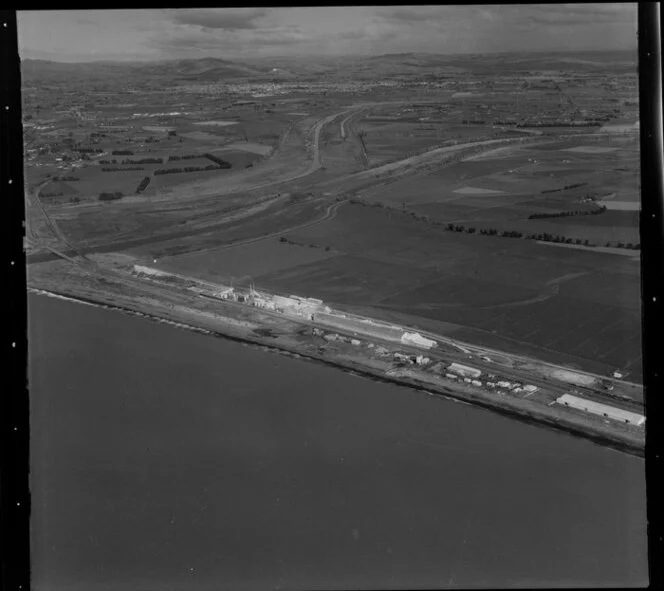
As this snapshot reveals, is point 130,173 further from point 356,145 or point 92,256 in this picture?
point 356,145

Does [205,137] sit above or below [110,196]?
above

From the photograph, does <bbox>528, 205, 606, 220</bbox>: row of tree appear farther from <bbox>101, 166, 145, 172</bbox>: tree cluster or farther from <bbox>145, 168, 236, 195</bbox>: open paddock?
<bbox>101, 166, 145, 172</bbox>: tree cluster

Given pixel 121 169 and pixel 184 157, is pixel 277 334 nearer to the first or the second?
pixel 184 157

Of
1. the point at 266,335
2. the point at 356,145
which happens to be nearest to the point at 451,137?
the point at 356,145

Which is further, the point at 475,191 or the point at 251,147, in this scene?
the point at 475,191

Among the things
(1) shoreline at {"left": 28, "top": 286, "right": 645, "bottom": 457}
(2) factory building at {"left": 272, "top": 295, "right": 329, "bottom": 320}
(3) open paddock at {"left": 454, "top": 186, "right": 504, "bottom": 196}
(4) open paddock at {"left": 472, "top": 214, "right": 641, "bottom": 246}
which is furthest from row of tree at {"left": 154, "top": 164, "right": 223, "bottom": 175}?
(4) open paddock at {"left": 472, "top": 214, "right": 641, "bottom": 246}

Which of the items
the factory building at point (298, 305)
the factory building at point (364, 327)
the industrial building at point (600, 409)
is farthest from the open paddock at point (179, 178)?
the industrial building at point (600, 409)

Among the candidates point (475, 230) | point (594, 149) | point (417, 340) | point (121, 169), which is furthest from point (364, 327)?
point (121, 169)
